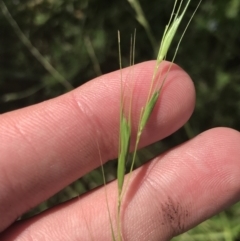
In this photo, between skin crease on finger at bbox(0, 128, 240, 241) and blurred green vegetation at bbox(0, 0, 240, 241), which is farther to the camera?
blurred green vegetation at bbox(0, 0, 240, 241)

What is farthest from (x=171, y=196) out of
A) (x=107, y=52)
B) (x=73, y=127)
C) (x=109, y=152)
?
(x=107, y=52)

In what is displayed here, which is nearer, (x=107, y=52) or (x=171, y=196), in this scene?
(x=171, y=196)

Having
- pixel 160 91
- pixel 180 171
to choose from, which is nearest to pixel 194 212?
pixel 180 171

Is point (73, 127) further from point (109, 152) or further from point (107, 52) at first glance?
point (107, 52)

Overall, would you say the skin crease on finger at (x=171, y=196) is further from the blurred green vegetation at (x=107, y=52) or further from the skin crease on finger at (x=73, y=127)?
the blurred green vegetation at (x=107, y=52)

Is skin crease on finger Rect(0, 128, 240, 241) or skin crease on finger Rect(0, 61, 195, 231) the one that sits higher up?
skin crease on finger Rect(0, 61, 195, 231)

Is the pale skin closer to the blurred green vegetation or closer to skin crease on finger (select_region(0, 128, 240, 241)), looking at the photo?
skin crease on finger (select_region(0, 128, 240, 241))

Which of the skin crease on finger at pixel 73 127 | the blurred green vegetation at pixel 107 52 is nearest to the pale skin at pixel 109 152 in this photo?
the skin crease on finger at pixel 73 127

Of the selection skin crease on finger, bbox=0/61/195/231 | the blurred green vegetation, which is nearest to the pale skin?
skin crease on finger, bbox=0/61/195/231

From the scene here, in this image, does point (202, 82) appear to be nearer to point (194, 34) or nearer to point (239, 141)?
point (194, 34)
